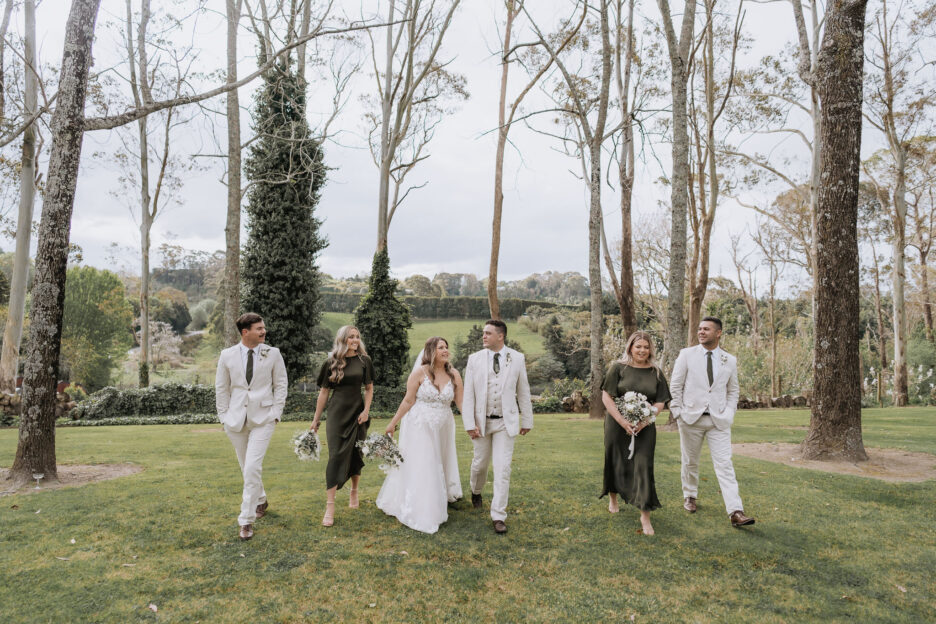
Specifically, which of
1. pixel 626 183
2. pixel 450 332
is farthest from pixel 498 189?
pixel 450 332

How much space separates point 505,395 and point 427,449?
3.16ft

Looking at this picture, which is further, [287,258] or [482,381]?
[287,258]

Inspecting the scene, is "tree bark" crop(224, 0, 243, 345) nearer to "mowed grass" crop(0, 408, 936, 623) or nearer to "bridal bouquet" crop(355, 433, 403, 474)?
"mowed grass" crop(0, 408, 936, 623)

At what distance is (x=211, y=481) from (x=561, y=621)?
5.53 m

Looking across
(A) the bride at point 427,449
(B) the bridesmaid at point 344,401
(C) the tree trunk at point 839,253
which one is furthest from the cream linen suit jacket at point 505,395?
(C) the tree trunk at point 839,253

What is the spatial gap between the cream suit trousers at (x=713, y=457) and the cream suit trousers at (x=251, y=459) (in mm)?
4168

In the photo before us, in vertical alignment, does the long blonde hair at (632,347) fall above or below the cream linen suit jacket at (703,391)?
above

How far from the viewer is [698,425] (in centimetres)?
554

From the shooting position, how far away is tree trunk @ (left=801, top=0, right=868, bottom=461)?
8.34m

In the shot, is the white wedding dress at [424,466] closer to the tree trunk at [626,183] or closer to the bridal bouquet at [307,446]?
the bridal bouquet at [307,446]

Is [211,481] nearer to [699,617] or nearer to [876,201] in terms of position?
[699,617]

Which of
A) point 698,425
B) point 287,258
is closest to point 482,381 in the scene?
point 698,425

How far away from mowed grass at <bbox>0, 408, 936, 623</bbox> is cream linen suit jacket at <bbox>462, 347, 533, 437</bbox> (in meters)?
1.04

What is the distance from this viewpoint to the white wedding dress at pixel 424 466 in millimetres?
5305
